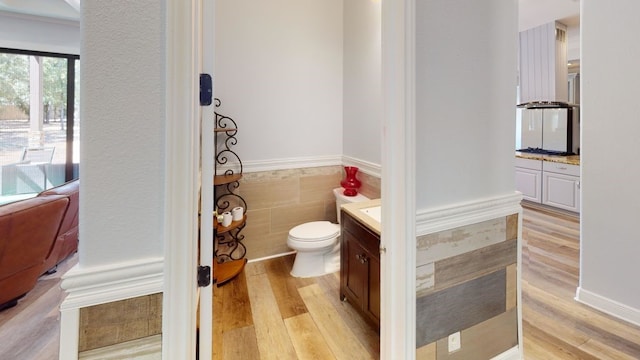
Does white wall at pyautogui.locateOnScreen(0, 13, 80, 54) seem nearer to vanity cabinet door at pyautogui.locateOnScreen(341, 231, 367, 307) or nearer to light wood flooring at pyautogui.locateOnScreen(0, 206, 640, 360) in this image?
light wood flooring at pyautogui.locateOnScreen(0, 206, 640, 360)

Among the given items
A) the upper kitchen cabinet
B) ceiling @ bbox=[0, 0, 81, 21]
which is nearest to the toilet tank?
ceiling @ bbox=[0, 0, 81, 21]

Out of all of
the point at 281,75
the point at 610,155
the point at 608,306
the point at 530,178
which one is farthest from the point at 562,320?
the point at 530,178

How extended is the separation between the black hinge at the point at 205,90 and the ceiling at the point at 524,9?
373 cm

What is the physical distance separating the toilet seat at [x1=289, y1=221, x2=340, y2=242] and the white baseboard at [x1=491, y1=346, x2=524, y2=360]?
148 centimetres

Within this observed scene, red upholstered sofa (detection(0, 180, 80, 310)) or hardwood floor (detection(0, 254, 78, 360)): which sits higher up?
red upholstered sofa (detection(0, 180, 80, 310))

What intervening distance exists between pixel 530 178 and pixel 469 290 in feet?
Result: 15.4

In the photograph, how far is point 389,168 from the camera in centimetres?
125

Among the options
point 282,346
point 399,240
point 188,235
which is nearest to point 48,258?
point 282,346

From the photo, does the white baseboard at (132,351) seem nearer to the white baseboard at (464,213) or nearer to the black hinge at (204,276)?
the black hinge at (204,276)

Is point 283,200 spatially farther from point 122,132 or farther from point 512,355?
point 122,132

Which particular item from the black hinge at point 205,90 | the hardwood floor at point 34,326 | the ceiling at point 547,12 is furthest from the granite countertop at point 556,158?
the hardwood floor at point 34,326

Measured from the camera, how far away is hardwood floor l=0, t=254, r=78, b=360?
1.86m

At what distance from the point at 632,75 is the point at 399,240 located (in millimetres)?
2145

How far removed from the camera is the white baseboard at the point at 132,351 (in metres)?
0.81
